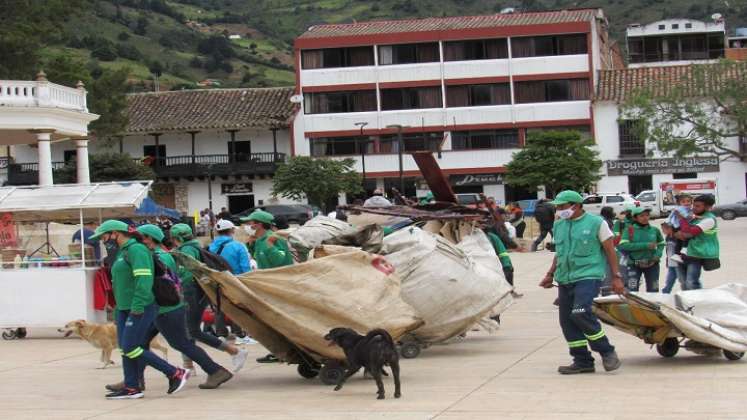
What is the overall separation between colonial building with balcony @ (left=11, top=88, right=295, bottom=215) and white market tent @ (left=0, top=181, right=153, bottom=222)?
4608 cm

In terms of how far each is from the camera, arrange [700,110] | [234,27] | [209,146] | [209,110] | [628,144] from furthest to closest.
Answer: [234,27] → [209,110] → [209,146] → [628,144] → [700,110]

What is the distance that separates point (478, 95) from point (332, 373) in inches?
2102

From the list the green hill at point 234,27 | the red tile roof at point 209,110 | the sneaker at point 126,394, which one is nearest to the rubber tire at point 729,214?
the red tile roof at point 209,110

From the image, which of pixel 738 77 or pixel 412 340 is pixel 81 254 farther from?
pixel 738 77

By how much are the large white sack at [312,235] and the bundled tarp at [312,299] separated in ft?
7.11

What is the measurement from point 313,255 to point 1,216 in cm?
765

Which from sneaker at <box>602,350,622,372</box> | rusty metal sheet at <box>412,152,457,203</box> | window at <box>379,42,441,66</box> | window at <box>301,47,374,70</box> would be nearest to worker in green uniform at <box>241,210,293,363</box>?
rusty metal sheet at <box>412,152,457,203</box>

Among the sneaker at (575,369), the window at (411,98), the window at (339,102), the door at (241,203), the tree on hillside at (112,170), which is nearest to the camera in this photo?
the sneaker at (575,369)


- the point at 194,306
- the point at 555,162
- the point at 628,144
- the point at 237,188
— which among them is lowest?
the point at 194,306

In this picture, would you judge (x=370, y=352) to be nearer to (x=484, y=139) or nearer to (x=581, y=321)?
(x=581, y=321)

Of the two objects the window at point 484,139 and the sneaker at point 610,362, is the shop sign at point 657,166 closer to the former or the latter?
the window at point 484,139

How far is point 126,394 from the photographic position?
34.5 ft

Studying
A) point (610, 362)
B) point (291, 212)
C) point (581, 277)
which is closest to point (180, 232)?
point (581, 277)

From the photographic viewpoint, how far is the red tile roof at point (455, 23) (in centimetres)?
6322
